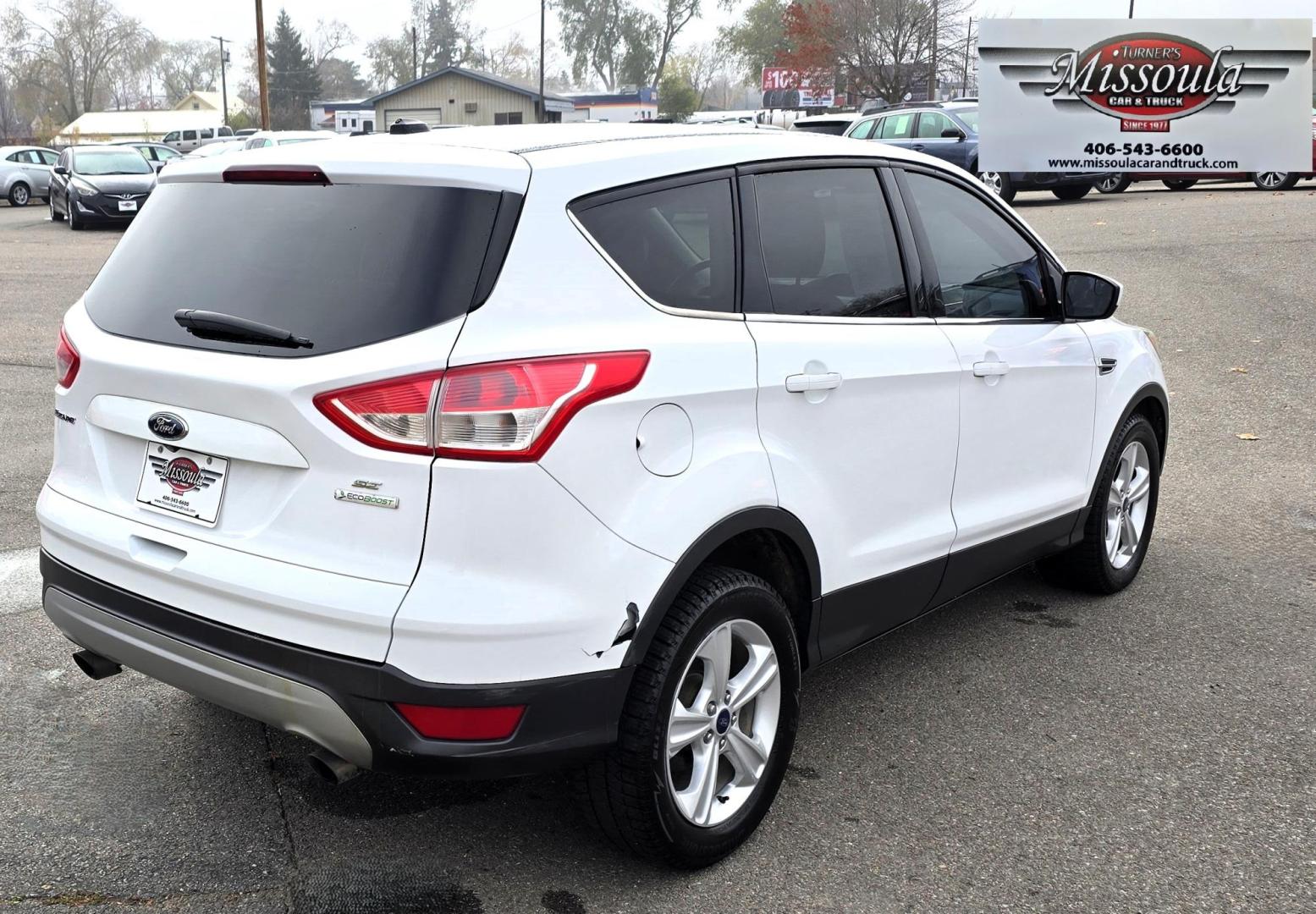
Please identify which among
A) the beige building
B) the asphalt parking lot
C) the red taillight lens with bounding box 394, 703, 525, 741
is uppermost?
the beige building

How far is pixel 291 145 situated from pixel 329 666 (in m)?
1.40

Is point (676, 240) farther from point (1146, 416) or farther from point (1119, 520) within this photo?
point (1146, 416)

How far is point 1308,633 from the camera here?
4.71 m

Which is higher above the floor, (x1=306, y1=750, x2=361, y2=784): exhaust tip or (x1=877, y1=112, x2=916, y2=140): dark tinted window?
(x1=877, y1=112, x2=916, y2=140): dark tinted window

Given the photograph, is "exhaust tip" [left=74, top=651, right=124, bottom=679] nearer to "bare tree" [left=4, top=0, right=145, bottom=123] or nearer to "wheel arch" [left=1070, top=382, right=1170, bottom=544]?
"wheel arch" [left=1070, top=382, right=1170, bottom=544]

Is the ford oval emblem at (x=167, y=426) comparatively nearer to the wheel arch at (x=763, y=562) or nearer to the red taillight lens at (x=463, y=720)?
the red taillight lens at (x=463, y=720)

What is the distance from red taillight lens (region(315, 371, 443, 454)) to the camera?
2543 mm

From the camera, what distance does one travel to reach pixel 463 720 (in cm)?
262

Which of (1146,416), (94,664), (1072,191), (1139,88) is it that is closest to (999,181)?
(1072,191)

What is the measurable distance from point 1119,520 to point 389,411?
3540mm

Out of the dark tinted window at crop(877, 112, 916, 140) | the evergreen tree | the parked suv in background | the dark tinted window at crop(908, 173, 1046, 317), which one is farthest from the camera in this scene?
the evergreen tree

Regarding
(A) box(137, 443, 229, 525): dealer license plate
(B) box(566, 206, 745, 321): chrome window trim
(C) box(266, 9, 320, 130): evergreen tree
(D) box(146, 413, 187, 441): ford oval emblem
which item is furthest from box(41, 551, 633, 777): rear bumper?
(C) box(266, 9, 320, 130): evergreen tree

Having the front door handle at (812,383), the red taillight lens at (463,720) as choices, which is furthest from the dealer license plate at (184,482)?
the front door handle at (812,383)

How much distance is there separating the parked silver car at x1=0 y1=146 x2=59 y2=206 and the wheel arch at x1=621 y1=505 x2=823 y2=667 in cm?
3345
